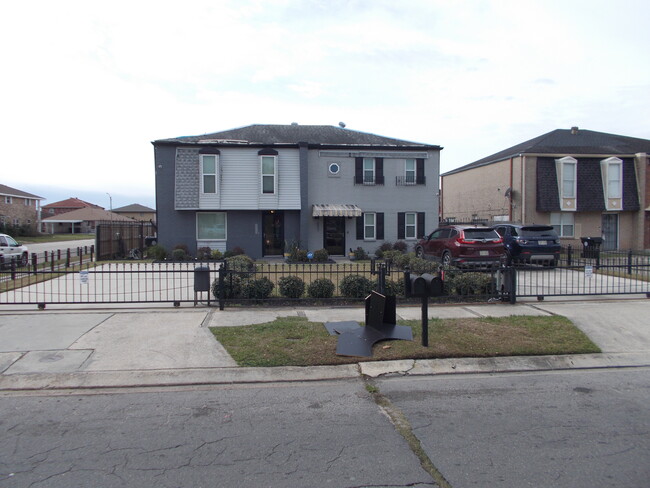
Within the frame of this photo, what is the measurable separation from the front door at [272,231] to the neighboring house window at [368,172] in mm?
4540

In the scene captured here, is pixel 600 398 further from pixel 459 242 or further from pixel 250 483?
pixel 459 242

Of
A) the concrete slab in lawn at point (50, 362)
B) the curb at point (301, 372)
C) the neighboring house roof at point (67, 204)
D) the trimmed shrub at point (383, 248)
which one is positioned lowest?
the curb at point (301, 372)

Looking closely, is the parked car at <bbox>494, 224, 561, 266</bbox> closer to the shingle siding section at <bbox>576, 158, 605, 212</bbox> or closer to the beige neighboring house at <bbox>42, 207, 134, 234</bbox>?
the shingle siding section at <bbox>576, 158, 605, 212</bbox>

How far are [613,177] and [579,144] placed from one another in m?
3.38

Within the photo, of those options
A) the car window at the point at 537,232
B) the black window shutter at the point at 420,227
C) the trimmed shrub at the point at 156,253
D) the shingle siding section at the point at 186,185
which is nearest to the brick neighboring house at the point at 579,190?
the black window shutter at the point at 420,227

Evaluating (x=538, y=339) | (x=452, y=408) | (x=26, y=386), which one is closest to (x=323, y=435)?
(x=452, y=408)

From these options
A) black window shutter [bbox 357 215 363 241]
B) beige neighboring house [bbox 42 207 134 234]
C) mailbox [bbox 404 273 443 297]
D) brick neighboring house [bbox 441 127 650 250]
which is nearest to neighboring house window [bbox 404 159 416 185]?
black window shutter [bbox 357 215 363 241]

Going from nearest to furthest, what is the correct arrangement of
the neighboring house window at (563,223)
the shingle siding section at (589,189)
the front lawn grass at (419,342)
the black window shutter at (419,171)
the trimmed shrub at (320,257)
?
the front lawn grass at (419,342)
the trimmed shrub at (320,257)
the black window shutter at (419,171)
the shingle siding section at (589,189)
the neighboring house window at (563,223)

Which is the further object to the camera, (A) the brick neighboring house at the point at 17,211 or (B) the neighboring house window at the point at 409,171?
(A) the brick neighboring house at the point at 17,211

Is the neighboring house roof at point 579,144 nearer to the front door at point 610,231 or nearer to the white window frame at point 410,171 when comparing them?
the front door at point 610,231

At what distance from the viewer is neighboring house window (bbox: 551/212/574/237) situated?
86.2 ft

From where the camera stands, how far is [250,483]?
3562 millimetres

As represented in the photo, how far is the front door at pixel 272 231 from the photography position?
23.1 metres

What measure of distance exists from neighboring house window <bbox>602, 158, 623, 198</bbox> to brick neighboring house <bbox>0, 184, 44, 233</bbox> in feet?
172
